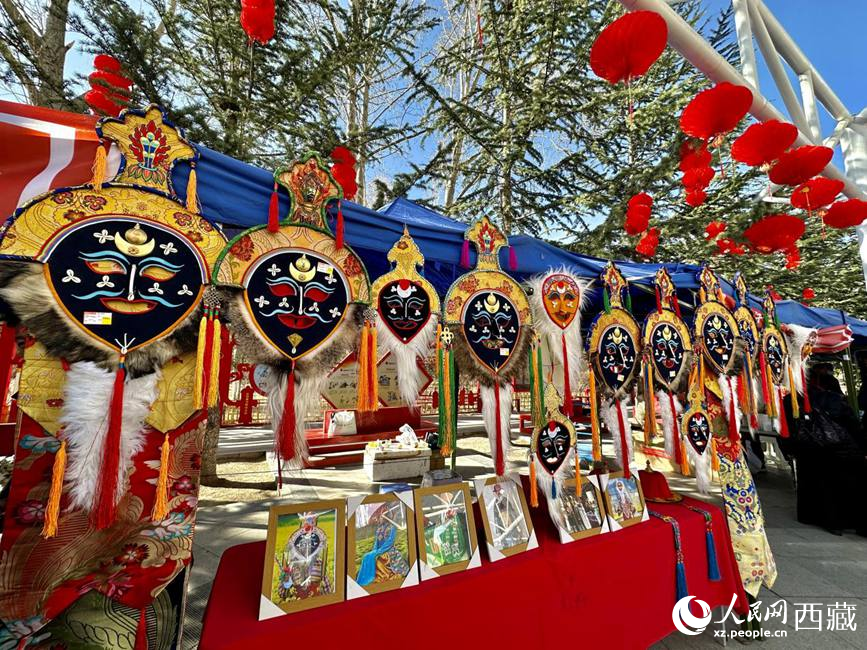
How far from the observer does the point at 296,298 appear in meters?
1.40

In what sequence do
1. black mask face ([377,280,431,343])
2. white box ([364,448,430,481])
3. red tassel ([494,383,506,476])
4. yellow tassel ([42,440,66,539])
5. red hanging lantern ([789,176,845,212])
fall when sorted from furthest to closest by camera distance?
white box ([364,448,430,481])
red hanging lantern ([789,176,845,212])
red tassel ([494,383,506,476])
black mask face ([377,280,431,343])
yellow tassel ([42,440,66,539])

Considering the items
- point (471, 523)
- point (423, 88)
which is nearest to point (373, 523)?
point (471, 523)

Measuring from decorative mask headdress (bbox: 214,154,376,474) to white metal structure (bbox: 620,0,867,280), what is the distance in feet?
14.0

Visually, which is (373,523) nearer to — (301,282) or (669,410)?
(301,282)

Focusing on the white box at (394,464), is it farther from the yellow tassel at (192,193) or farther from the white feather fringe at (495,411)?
the yellow tassel at (192,193)

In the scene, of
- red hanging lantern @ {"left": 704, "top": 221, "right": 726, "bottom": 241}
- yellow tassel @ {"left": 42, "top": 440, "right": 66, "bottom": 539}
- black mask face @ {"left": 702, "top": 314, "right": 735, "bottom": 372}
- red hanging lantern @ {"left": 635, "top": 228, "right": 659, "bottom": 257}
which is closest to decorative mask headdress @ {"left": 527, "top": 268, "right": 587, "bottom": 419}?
black mask face @ {"left": 702, "top": 314, "right": 735, "bottom": 372}

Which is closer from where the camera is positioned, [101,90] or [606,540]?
[606,540]

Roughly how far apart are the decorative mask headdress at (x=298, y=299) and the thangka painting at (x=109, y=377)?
11 centimetres

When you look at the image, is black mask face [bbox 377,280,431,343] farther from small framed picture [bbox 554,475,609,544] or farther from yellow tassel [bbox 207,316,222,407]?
small framed picture [bbox 554,475,609,544]

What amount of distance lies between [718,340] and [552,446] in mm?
1641

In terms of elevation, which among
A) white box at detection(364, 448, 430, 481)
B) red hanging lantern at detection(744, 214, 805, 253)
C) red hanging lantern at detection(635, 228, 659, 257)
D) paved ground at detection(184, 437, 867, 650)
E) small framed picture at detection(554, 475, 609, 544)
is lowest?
paved ground at detection(184, 437, 867, 650)

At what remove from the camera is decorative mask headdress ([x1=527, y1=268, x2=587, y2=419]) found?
6.52 feet

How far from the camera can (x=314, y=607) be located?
4.22 feet

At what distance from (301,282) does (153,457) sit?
799mm
